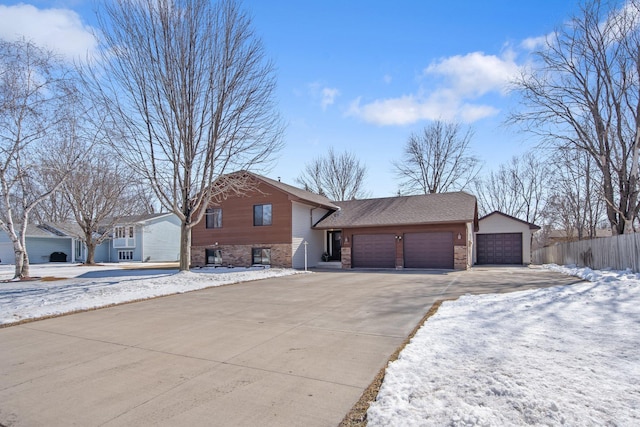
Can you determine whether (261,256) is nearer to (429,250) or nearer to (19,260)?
(429,250)

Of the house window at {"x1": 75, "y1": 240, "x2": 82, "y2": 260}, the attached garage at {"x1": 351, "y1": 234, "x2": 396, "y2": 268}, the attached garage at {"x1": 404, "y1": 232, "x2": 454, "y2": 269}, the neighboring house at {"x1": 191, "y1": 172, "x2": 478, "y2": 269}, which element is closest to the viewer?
the attached garage at {"x1": 404, "y1": 232, "x2": 454, "y2": 269}

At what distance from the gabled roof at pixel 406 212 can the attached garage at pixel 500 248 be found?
5.44 metres

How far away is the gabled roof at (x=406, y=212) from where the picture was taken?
19.0 metres

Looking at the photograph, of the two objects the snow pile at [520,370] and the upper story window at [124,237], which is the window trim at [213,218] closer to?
the upper story window at [124,237]

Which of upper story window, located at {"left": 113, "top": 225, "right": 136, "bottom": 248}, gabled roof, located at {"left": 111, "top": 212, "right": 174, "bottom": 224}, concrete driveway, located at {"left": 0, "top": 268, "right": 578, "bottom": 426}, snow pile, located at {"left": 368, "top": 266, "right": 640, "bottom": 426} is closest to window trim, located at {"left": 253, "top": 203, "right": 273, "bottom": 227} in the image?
concrete driveway, located at {"left": 0, "top": 268, "right": 578, "bottom": 426}

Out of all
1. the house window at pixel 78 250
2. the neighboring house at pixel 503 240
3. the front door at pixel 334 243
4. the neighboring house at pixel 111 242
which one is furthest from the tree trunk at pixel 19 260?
the neighboring house at pixel 503 240

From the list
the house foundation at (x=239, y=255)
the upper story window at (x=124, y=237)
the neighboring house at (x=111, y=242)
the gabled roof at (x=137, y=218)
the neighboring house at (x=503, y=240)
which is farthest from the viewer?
the upper story window at (x=124, y=237)

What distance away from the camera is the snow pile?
118 inches

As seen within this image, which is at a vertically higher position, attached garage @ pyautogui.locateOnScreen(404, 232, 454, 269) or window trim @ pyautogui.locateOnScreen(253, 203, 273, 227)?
window trim @ pyautogui.locateOnScreen(253, 203, 273, 227)

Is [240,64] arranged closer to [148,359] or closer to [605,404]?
[148,359]

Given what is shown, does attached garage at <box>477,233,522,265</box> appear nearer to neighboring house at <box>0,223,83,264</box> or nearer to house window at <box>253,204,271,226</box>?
house window at <box>253,204,271,226</box>

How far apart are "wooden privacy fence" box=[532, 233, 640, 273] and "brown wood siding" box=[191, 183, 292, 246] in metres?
14.1

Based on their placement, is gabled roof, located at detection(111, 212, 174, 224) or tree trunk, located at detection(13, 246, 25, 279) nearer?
tree trunk, located at detection(13, 246, 25, 279)

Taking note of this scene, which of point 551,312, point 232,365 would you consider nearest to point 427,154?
point 551,312
